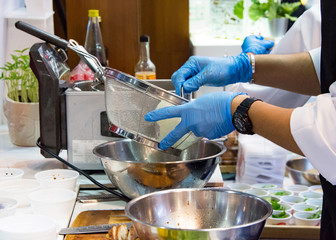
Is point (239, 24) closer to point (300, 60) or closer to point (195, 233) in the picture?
point (300, 60)

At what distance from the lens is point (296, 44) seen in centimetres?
218

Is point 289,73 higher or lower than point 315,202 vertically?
higher

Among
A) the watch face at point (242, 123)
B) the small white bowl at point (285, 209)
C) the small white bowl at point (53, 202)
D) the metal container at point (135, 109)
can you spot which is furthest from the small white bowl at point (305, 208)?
the small white bowl at point (53, 202)

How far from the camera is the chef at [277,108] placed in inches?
46.8

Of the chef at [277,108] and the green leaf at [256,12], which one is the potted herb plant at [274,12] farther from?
the chef at [277,108]

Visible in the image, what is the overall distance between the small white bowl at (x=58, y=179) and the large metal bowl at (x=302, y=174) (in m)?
1.15

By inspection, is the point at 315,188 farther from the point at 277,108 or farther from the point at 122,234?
the point at 122,234

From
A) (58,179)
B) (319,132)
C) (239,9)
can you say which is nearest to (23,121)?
(58,179)

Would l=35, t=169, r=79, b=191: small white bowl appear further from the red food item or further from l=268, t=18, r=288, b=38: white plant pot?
l=268, t=18, r=288, b=38: white plant pot

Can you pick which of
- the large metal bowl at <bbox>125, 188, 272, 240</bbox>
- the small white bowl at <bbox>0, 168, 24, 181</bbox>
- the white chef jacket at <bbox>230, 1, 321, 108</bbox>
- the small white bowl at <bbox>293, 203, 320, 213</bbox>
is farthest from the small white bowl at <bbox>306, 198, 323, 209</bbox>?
the small white bowl at <bbox>0, 168, 24, 181</bbox>

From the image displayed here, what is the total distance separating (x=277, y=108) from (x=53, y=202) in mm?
617

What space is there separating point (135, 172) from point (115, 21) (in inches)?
53.4

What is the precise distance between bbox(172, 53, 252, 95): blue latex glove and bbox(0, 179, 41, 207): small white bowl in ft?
1.68

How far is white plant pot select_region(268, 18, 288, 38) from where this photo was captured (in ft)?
12.0
